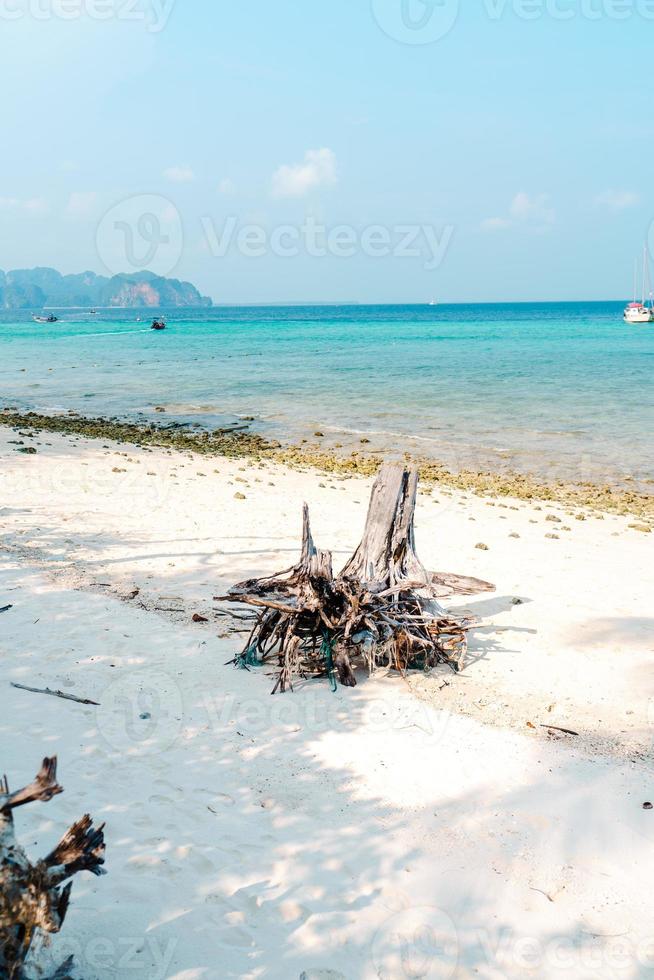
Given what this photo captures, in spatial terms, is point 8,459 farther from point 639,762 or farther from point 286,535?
point 639,762

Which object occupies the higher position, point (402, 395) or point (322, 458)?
point (402, 395)

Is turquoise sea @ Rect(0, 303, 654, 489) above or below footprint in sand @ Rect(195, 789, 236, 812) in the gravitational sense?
above

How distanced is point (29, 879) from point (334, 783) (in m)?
2.71

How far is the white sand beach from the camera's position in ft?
13.9

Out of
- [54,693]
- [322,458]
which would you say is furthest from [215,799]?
[322,458]

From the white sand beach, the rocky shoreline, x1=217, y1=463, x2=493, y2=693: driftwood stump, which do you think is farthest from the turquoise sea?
x1=217, y1=463, x2=493, y2=693: driftwood stump

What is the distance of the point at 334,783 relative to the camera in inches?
226

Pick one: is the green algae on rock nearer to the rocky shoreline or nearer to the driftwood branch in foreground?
the rocky shoreline

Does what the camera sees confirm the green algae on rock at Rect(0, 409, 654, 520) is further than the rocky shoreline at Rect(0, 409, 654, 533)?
Yes

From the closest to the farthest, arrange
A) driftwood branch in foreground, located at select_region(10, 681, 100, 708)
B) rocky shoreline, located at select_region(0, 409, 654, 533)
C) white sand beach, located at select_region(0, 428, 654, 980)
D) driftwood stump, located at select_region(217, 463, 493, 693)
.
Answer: white sand beach, located at select_region(0, 428, 654, 980) → driftwood branch in foreground, located at select_region(10, 681, 100, 708) → driftwood stump, located at select_region(217, 463, 493, 693) → rocky shoreline, located at select_region(0, 409, 654, 533)

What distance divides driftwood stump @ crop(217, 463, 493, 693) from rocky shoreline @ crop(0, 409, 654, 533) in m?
8.41

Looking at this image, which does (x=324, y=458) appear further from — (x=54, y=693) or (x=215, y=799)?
(x=215, y=799)

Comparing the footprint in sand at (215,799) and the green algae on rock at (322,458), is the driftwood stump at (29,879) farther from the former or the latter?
the green algae on rock at (322,458)

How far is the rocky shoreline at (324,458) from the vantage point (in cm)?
1781
